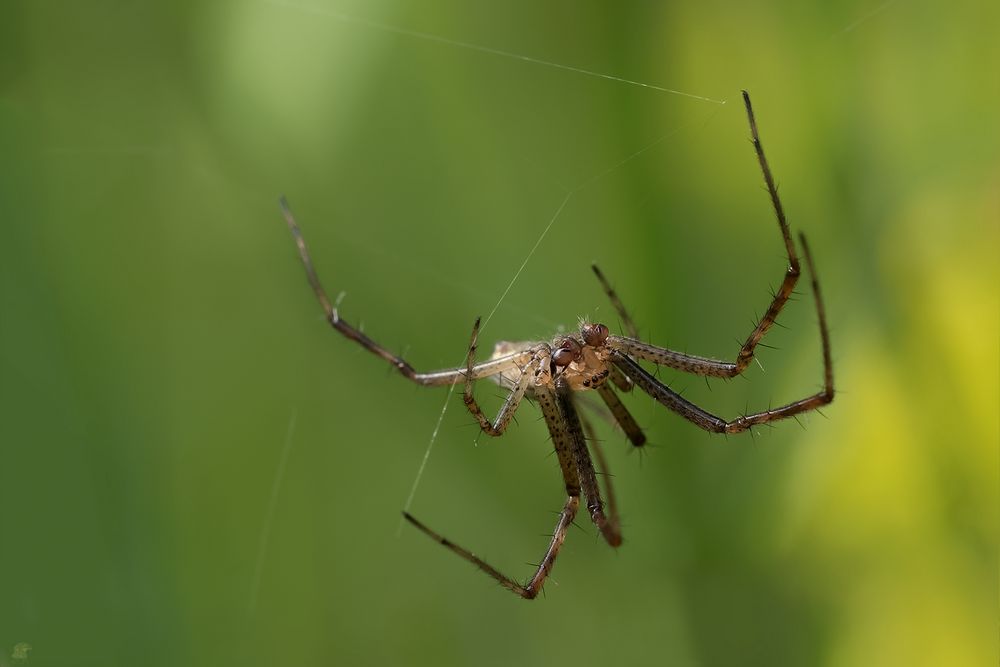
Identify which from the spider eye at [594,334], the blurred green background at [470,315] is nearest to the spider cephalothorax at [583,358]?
the spider eye at [594,334]

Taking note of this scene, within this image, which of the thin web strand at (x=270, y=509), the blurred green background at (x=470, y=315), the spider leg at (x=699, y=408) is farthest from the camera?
the thin web strand at (x=270, y=509)

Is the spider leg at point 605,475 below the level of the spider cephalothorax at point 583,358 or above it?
below

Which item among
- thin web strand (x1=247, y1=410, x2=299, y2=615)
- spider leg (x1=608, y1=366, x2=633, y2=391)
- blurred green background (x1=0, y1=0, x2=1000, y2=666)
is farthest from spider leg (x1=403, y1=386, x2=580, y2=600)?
thin web strand (x1=247, y1=410, x2=299, y2=615)

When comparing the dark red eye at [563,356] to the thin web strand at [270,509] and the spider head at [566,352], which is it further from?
the thin web strand at [270,509]

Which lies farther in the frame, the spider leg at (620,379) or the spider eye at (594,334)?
the spider leg at (620,379)

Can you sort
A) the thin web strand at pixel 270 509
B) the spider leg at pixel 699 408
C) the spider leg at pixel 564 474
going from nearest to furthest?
1. the spider leg at pixel 699 408
2. the spider leg at pixel 564 474
3. the thin web strand at pixel 270 509

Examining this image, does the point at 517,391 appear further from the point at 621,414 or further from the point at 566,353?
the point at 621,414

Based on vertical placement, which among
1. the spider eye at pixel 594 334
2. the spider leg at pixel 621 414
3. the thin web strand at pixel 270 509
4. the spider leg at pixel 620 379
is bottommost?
the thin web strand at pixel 270 509

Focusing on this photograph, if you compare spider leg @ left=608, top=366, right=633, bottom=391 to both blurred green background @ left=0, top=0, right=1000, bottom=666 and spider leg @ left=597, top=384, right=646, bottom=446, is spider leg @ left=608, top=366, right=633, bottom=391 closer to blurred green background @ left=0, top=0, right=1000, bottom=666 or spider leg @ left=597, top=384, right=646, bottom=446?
spider leg @ left=597, top=384, right=646, bottom=446
